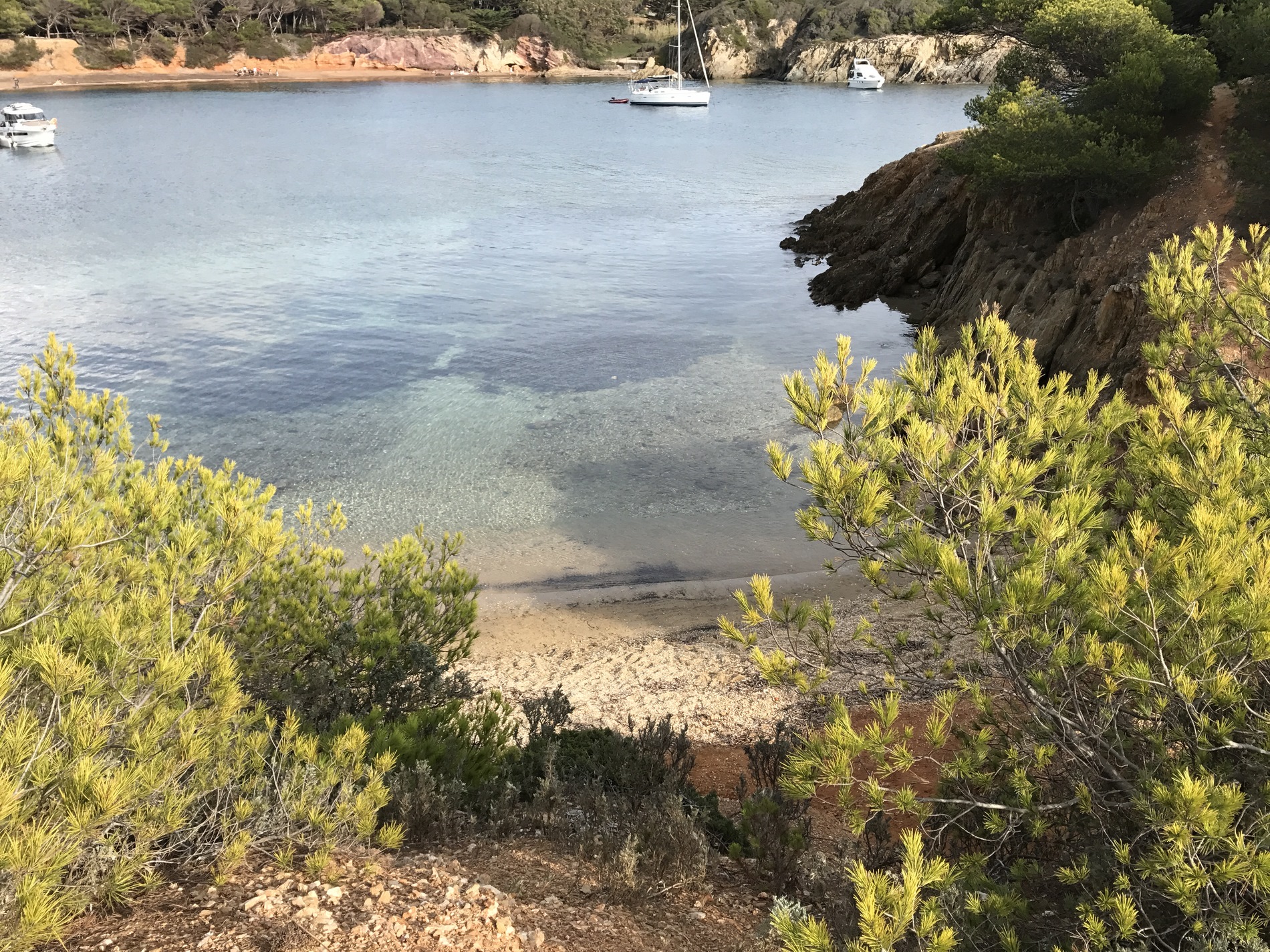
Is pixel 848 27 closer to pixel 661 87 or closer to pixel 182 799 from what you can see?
pixel 661 87

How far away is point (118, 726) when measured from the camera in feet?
12.2

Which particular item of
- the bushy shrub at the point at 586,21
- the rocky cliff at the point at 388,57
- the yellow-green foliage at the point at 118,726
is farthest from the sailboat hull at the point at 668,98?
the yellow-green foliage at the point at 118,726

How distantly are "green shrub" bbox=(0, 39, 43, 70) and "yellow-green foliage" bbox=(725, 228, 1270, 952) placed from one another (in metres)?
95.7

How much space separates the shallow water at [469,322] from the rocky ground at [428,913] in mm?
7514

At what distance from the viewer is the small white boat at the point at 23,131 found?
48.1 metres

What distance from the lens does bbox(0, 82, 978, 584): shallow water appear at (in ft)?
46.4

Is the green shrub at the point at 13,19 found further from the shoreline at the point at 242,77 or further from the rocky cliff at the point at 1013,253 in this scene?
the rocky cliff at the point at 1013,253

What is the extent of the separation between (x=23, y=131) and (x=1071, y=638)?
5832cm

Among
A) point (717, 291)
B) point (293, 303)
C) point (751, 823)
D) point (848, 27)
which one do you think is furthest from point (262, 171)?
point (848, 27)

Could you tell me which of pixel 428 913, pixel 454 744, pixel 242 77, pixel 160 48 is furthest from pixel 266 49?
pixel 428 913

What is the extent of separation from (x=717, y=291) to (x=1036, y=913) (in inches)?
935

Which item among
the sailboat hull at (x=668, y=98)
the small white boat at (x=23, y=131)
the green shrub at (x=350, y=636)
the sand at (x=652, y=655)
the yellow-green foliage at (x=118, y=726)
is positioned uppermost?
the sailboat hull at (x=668, y=98)

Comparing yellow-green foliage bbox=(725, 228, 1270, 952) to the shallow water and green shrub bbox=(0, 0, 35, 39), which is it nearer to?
the shallow water

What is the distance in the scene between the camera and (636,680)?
9375mm
